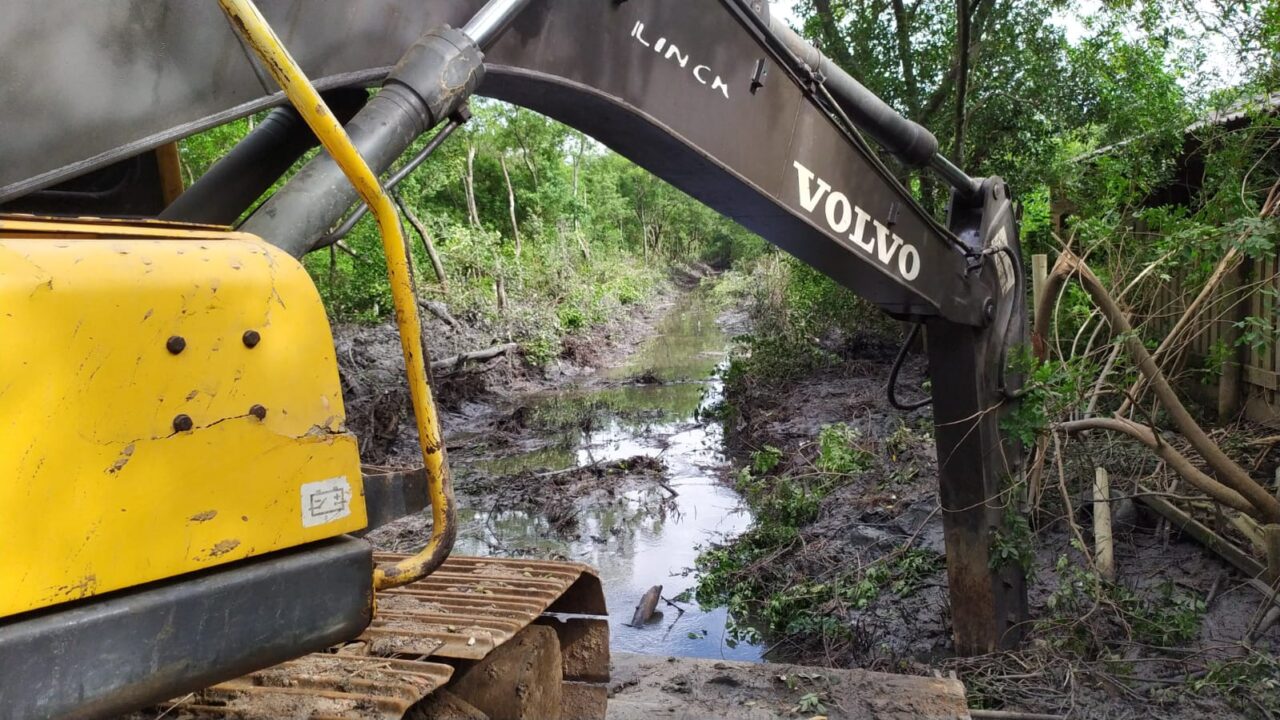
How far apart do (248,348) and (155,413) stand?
19cm

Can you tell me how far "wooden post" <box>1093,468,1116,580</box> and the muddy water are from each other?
2.19 meters

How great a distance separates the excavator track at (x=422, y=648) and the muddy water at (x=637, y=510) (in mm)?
3269

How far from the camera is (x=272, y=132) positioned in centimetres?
252

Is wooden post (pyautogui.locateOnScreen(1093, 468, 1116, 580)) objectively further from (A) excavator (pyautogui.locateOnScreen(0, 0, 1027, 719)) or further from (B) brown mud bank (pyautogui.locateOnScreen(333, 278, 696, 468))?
(B) brown mud bank (pyautogui.locateOnScreen(333, 278, 696, 468))

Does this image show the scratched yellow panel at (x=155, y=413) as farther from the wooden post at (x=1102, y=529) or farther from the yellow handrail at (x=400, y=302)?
the wooden post at (x=1102, y=529)

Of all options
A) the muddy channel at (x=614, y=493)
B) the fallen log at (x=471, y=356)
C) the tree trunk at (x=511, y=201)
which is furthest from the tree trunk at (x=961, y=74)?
the tree trunk at (x=511, y=201)

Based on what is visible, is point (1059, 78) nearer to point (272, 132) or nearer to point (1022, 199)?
point (1022, 199)

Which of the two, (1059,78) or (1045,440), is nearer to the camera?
(1045,440)

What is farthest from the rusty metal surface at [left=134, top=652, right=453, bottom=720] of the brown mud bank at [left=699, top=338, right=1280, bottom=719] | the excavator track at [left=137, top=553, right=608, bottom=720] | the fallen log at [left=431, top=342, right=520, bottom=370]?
the fallen log at [left=431, top=342, right=520, bottom=370]

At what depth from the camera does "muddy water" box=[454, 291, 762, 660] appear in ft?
21.7

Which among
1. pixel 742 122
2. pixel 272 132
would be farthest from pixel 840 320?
pixel 272 132

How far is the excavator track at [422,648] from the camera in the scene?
1.96 m

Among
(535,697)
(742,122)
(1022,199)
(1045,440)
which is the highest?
(1022,199)

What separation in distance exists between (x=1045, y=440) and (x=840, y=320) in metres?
9.78
